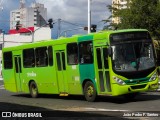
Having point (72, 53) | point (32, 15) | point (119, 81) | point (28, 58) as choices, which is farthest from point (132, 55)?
point (32, 15)

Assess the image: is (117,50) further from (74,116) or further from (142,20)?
(142,20)

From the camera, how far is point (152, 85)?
18.9 meters

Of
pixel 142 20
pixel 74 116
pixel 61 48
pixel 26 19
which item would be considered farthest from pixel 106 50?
pixel 26 19

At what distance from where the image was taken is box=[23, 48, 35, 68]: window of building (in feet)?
79.5

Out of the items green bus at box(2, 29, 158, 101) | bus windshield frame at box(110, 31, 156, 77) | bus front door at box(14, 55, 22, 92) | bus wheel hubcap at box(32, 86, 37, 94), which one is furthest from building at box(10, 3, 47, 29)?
bus windshield frame at box(110, 31, 156, 77)

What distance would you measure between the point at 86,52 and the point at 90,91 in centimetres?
165

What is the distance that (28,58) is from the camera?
24.6 m

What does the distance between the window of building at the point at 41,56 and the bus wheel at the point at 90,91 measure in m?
3.71

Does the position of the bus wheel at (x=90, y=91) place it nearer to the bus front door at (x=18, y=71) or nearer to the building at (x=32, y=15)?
the bus front door at (x=18, y=71)

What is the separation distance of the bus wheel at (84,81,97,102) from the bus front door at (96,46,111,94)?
0.51 m

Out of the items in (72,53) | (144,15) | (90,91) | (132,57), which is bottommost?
(90,91)

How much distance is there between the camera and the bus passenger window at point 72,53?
2062cm

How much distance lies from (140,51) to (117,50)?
994 mm

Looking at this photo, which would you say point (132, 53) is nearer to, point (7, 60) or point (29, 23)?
point (7, 60)
